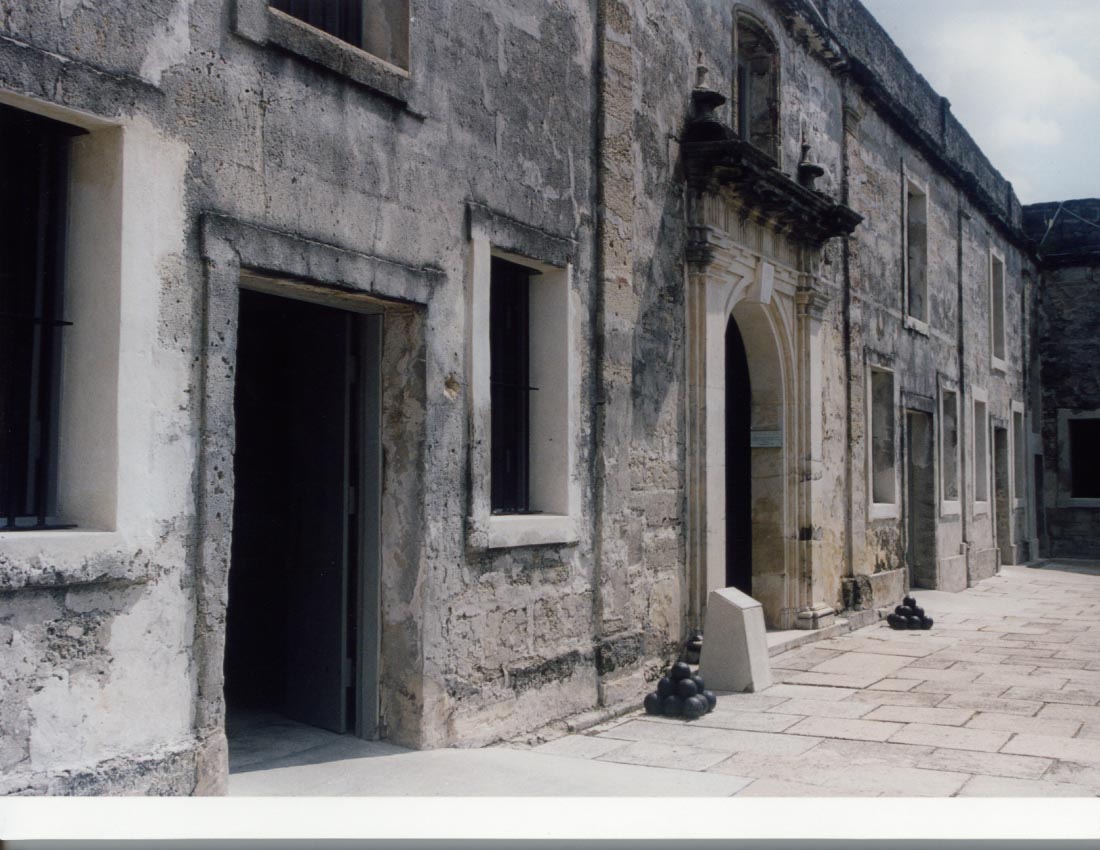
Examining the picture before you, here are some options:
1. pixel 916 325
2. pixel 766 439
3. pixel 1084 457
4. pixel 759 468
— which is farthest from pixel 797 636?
pixel 1084 457

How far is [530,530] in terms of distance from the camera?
5.66 metres

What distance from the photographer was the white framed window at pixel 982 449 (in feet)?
50.6

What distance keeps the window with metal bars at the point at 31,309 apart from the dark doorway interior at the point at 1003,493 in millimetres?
14920

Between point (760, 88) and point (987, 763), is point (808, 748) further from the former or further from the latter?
point (760, 88)

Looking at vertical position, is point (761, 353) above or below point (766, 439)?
above

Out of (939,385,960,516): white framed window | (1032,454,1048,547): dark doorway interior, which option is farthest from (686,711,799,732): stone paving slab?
(1032,454,1048,547): dark doorway interior

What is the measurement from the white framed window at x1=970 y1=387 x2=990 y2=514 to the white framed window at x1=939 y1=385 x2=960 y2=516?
1.31 m

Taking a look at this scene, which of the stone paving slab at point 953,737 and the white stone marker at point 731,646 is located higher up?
the white stone marker at point 731,646

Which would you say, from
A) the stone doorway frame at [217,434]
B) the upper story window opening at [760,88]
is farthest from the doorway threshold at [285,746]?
the upper story window opening at [760,88]

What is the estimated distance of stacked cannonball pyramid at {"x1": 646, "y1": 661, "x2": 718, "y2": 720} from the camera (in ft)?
20.2

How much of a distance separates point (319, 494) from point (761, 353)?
15.6 feet

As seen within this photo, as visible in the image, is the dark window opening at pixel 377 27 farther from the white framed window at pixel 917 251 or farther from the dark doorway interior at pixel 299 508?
the white framed window at pixel 917 251

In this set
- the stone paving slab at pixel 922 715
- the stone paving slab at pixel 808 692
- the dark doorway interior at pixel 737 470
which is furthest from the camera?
the dark doorway interior at pixel 737 470

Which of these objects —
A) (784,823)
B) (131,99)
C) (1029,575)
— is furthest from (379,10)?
(1029,575)
